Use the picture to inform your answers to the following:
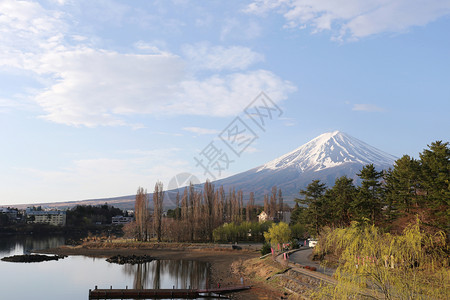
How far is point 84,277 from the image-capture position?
147ft

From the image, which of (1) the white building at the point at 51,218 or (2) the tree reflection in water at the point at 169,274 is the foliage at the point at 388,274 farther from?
(1) the white building at the point at 51,218

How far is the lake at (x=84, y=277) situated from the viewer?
124ft

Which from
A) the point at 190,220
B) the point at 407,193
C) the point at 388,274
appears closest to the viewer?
the point at 388,274

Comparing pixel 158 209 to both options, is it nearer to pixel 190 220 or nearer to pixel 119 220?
pixel 190 220

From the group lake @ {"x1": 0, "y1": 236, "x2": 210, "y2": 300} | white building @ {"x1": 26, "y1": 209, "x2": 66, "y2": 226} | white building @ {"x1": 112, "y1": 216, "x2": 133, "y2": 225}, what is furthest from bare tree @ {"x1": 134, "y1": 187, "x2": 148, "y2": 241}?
white building @ {"x1": 112, "y1": 216, "x2": 133, "y2": 225}

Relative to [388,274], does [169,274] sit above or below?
below

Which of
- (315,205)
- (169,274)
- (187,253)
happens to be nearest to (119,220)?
(187,253)

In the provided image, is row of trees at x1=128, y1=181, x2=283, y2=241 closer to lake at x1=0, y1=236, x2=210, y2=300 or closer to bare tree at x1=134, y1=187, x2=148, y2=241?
bare tree at x1=134, y1=187, x2=148, y2=241

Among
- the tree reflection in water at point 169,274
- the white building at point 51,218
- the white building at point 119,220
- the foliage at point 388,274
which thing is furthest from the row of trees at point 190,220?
the white building at point 119,220

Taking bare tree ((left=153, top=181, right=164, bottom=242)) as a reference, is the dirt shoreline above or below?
below

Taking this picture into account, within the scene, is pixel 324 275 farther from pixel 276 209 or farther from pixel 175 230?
pixel 276 209

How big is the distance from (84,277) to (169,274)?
10588 millimetres

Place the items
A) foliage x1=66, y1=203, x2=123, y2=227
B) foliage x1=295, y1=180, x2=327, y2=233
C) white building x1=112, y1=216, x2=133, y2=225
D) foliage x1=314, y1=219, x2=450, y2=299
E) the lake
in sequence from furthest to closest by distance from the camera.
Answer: white building x1=112, y1=216, x2=133, y2=225
foliage x1=66, y1=203, x2=123, y2=227
foliage x1=295, y1=180, x2=327, y2=233
the lake
foliage x1=314, y1=219, x2=450, y2=299

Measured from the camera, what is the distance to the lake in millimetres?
37938
